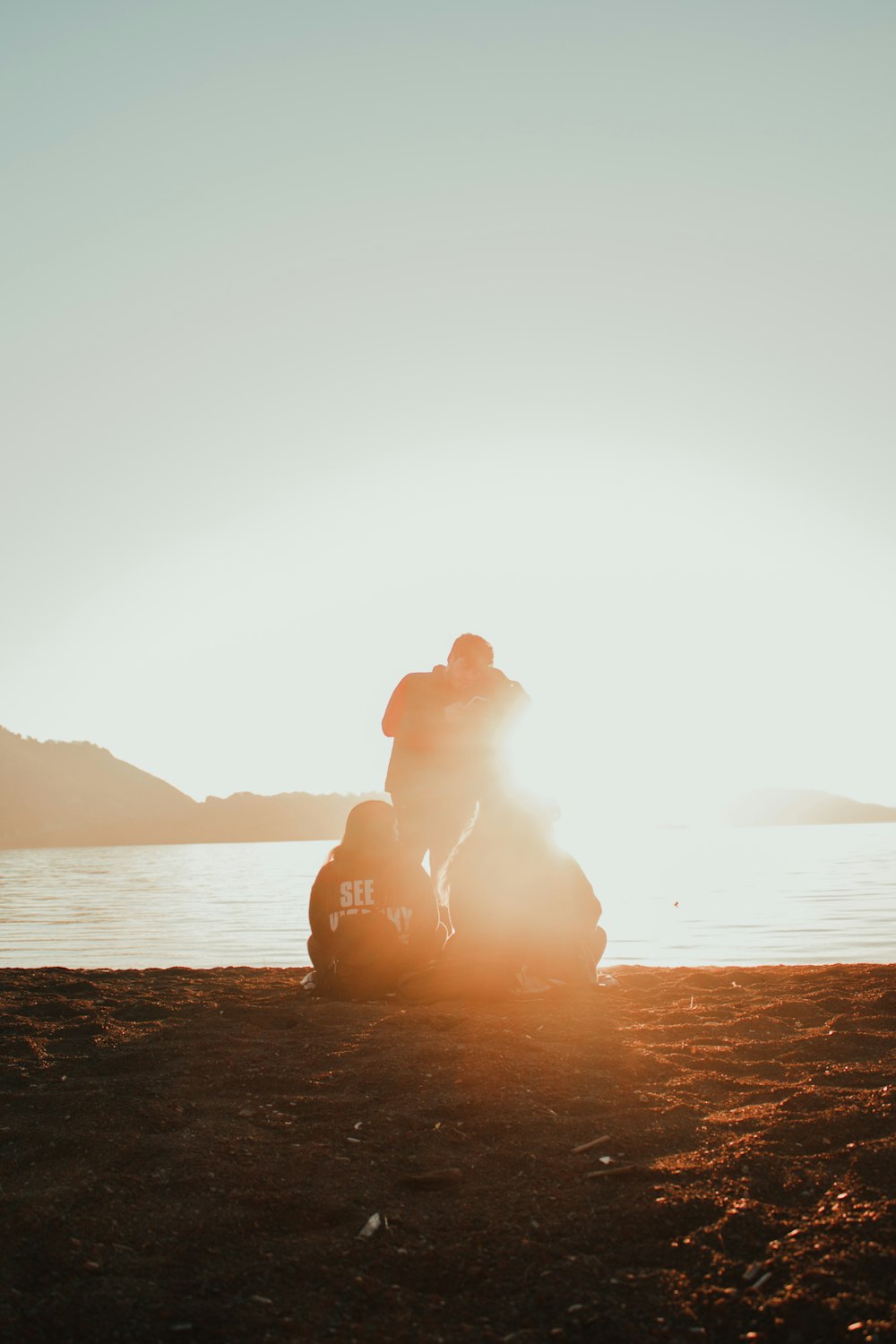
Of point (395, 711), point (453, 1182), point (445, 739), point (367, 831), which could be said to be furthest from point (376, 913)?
point (453, 1182)

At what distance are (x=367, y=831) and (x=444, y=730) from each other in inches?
53.8

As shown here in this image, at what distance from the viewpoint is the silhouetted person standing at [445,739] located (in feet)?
22.5

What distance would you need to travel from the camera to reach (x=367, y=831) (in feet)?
19.3

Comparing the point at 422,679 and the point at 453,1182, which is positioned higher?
the point at 422,679

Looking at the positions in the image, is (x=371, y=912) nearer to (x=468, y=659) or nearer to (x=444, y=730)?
(x=444, y=730)

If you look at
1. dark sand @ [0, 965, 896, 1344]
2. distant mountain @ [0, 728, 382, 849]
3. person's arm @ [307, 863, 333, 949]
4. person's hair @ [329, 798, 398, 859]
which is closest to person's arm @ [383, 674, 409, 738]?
person's hair @ [329, 798, 398, 859]

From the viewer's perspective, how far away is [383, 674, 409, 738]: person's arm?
7.46m

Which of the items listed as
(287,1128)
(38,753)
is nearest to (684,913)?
(287,1128)

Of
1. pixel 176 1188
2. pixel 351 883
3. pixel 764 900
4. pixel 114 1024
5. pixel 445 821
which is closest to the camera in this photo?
pixel 176 1188

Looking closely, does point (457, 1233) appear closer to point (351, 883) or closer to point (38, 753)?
point (351, 883)

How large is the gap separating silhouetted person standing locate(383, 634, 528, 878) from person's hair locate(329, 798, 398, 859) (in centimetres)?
98

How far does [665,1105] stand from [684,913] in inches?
497

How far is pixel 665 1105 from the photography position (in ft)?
10.9

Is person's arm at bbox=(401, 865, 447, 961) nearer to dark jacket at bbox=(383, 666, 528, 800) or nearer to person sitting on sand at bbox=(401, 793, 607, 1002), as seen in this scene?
person sitting on sand at bbox=(401, 793, 607, 1002)
